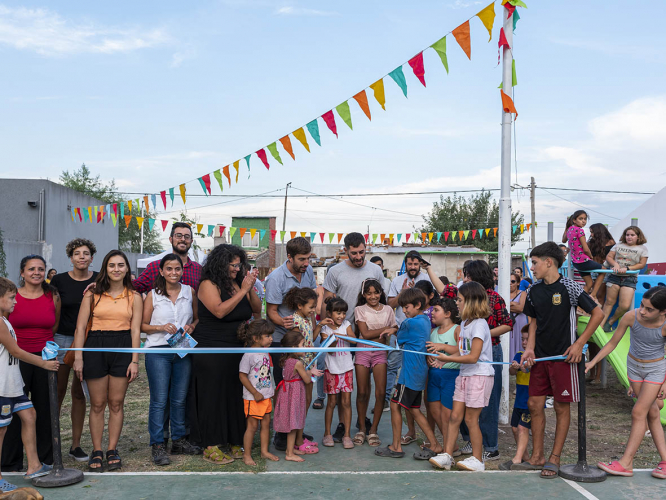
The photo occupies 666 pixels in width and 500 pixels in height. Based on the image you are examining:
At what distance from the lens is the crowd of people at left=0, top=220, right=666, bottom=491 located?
180 inches

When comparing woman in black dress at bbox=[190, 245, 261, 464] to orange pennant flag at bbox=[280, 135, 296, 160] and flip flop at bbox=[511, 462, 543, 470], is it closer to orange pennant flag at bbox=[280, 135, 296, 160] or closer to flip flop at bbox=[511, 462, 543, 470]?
flip flop at bbox=[511, 462, 543, 470]

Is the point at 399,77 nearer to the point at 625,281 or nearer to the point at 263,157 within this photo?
the point at 263,157

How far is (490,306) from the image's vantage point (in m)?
5.08

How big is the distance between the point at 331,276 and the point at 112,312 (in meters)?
2.24

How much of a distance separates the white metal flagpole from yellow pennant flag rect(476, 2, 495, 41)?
18 centimetres

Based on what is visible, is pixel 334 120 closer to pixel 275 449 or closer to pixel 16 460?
pixel 275 449

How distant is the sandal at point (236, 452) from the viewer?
4.98 m

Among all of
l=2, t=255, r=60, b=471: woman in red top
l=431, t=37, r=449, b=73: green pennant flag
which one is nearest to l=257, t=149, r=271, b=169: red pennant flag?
l=431, t=37, r=449, b=73: green pennant flag

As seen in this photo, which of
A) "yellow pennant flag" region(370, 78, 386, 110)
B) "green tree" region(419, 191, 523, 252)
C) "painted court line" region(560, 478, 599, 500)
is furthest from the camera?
"green tree" region(419, 191, 523, 252)

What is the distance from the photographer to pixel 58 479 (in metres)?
4.25

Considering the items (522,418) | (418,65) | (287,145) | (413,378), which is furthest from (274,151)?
(522,418)

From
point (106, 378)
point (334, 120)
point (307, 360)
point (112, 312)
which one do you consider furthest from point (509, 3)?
point (106, 378)

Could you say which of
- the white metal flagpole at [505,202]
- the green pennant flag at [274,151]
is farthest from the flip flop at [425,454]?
the green pennant flag at [274,151]

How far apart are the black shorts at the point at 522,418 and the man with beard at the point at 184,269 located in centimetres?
315
